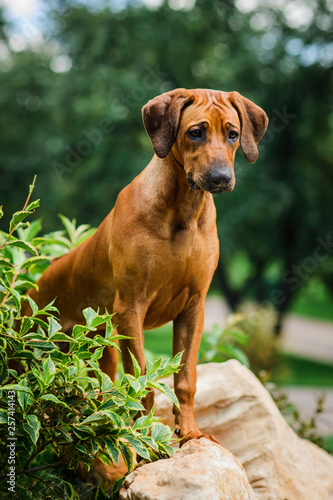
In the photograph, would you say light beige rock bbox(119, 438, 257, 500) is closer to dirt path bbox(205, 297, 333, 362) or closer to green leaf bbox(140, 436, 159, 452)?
green leaf bbox(140, 436, 159, 452)

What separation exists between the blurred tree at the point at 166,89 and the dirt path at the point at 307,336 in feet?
13.3

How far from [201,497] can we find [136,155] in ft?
49.3

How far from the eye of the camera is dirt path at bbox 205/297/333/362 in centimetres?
2288

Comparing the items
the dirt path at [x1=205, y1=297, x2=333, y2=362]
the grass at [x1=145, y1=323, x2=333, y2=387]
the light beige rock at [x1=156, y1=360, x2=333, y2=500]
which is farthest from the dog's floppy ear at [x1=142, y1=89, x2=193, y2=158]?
the dirt path at [x1=205, y1=297, x2=333, y2=362]

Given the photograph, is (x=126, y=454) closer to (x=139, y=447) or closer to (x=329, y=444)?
(x=139, y=447)

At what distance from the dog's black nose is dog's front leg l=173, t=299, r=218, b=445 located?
0.88 m

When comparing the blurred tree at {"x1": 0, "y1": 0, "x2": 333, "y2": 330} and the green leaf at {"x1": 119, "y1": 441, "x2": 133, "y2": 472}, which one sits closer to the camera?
the green leaf at {"x1": 119, "y1": 441, "x2": 133, "y2": 472}

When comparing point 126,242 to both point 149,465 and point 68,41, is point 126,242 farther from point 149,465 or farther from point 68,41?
point 68,41

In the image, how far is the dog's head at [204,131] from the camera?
2756mm

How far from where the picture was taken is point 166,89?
58.2 feet

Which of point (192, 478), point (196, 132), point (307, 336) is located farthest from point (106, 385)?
point (307, 336)

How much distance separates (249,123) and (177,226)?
28.2 inches

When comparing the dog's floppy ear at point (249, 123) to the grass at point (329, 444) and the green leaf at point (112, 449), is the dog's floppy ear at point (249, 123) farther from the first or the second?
the grass at point (329, 444)

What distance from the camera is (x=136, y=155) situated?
16891 millimetres
